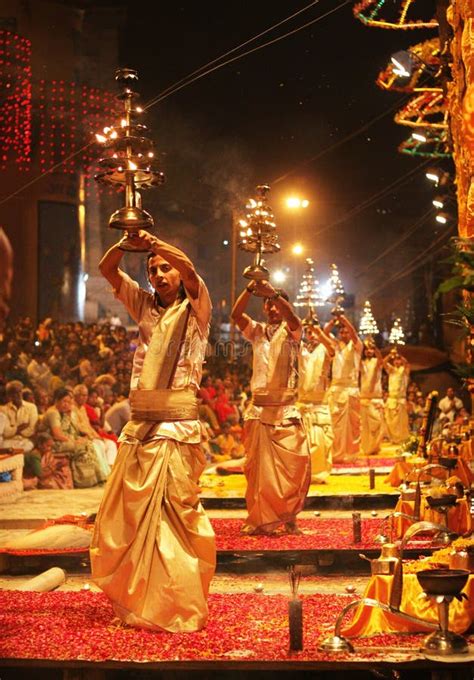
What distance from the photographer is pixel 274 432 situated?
9141mm

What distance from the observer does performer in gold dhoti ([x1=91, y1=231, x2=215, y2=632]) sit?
557 centimetres

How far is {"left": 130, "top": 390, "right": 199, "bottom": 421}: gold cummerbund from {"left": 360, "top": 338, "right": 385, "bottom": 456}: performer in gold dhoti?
44.5 ft

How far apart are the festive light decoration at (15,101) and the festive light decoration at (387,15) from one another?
28.5 ft

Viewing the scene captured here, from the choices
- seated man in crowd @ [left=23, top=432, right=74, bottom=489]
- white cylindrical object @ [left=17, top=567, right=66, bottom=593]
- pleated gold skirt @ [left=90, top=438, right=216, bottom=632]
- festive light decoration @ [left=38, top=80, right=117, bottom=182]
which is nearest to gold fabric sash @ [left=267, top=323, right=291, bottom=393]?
white cylindrical object @ [left=17, top=567, right=66, bottom=593]

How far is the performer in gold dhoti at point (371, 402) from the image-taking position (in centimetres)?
1938

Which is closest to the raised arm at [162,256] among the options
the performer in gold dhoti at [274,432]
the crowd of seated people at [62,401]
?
the performer in gold dhoti at [274,432]

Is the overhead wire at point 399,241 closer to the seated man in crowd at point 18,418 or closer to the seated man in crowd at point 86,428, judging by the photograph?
the seated man in crowd at point 86,428

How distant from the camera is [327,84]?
1633 centimetres

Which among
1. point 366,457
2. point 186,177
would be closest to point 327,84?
point 186,177

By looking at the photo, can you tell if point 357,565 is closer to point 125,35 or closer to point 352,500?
point 352,500

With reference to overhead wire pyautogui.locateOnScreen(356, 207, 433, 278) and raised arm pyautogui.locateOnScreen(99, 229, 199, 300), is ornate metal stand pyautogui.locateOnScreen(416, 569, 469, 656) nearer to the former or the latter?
raised arm pyautogui.locateOnScreen(99, 229, 199, 300)

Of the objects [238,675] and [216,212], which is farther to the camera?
[216,212]

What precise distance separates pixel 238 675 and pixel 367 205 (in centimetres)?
1963

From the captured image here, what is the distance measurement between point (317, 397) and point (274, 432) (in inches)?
215
